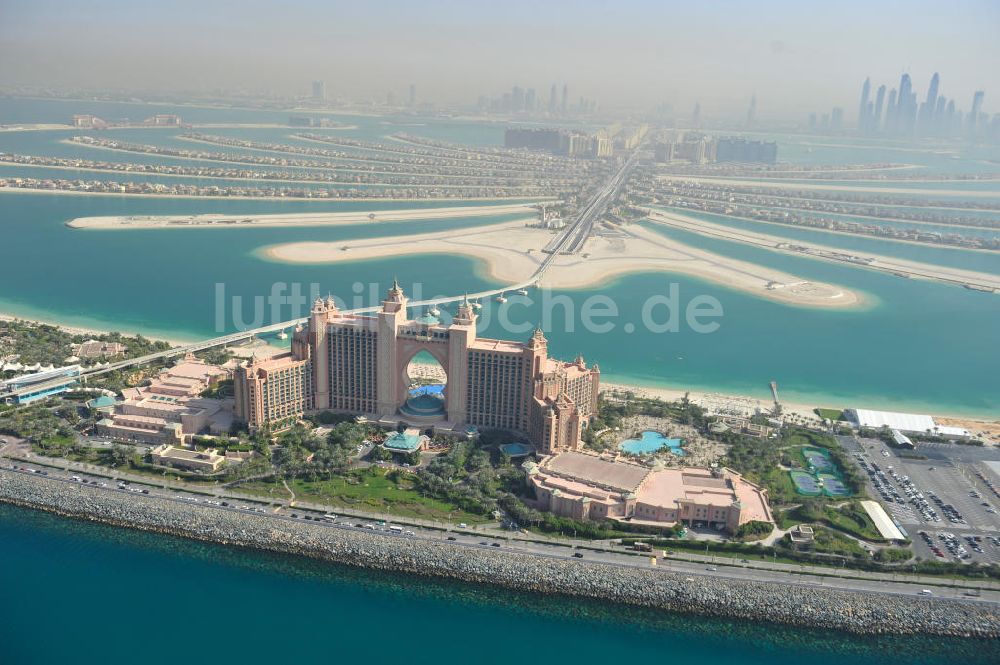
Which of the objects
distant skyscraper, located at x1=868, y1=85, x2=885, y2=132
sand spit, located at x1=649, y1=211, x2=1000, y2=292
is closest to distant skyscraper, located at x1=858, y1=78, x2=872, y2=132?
distant skyscraper, located at x1=868, y1=85, x2=885, y2=132

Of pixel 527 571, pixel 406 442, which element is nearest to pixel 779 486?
pixel 527 571

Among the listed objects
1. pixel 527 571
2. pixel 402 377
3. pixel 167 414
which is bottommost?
pixel 527 571

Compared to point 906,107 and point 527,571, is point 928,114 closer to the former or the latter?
point 906,107

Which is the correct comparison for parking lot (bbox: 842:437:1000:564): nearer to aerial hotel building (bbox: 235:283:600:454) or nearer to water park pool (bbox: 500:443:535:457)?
aerial hotel building (bbox: 235:283:600:454)

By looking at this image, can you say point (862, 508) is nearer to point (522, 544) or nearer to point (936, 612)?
point (936, 612)

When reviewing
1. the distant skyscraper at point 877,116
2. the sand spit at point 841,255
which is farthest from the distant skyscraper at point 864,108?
the sand spit at point 841,255

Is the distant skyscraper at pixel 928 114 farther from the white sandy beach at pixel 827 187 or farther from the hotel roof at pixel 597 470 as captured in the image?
the hotel roof at pixel 597 470
